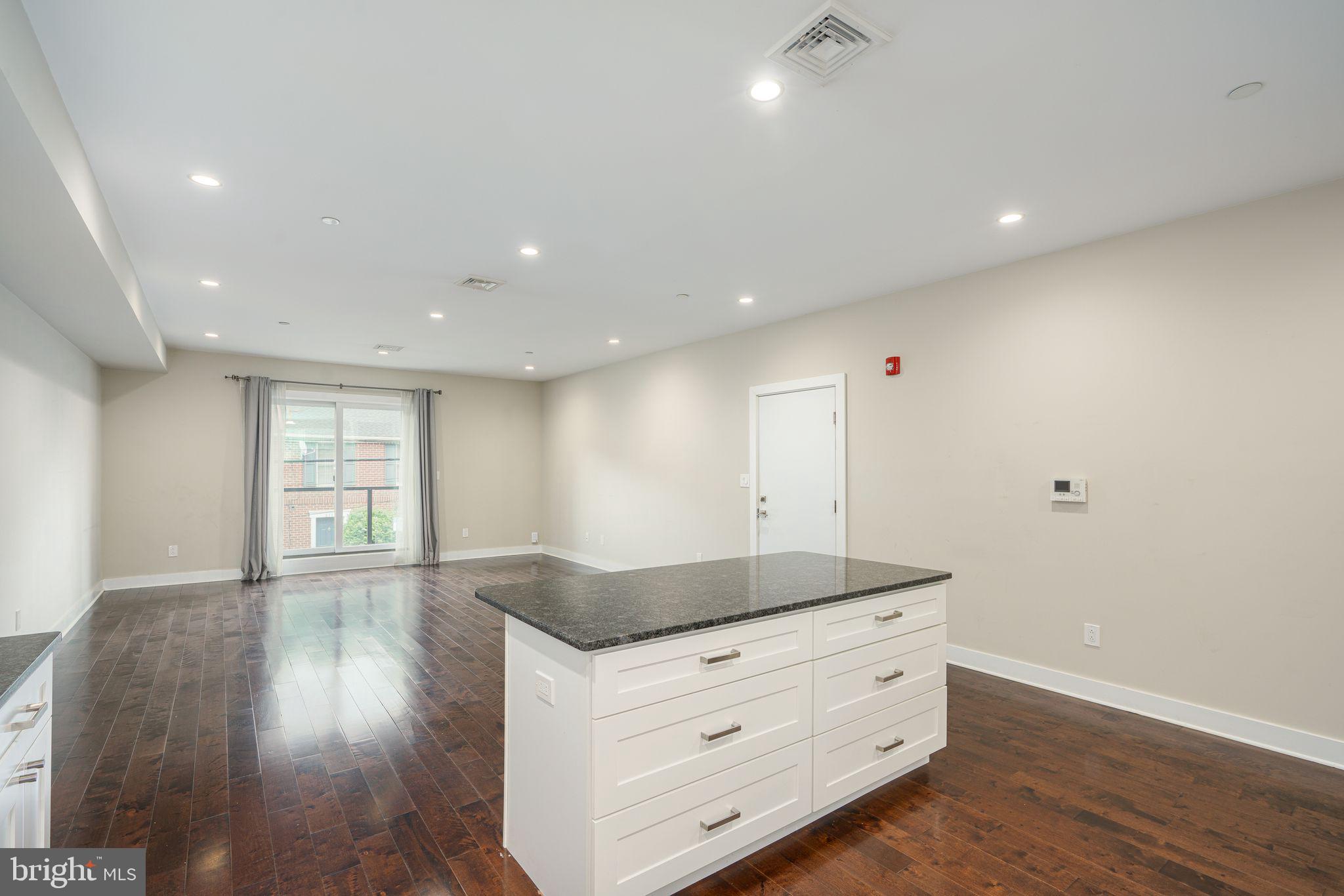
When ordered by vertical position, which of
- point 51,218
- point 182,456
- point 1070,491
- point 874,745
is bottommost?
point 874,745

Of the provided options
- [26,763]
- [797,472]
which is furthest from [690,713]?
[797,472]

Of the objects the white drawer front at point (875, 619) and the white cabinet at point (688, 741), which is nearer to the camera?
the white cabinet at point (688, 741)

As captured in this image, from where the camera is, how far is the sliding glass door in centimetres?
771

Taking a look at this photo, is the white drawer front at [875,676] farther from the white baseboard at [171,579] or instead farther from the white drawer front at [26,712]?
the white baseboard at [171,579]

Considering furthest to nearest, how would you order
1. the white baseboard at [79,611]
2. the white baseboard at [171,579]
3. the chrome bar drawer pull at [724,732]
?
the white baseboard at [171,579] < the white baseboard at [79,611] < the chrome bar drawer pull at [724,732]

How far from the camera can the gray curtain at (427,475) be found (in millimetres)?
8227

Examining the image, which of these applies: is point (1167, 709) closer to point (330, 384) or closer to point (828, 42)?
point (828, 42)

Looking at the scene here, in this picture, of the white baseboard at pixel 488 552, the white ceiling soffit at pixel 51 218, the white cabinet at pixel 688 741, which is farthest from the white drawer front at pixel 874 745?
the white baseboard at pixel 488 552

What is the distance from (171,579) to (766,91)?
8.05 meters

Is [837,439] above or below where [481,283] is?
below

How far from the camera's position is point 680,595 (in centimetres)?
219

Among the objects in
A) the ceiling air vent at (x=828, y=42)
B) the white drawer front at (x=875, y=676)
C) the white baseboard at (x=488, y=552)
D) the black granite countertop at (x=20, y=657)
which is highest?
the ceiling air vent at (x=828, y=42)

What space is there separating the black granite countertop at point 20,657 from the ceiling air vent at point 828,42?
248cm

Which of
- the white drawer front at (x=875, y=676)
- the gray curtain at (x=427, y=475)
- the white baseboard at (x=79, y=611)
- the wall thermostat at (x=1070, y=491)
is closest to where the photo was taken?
the white drawer front at (x=875, y=676)
